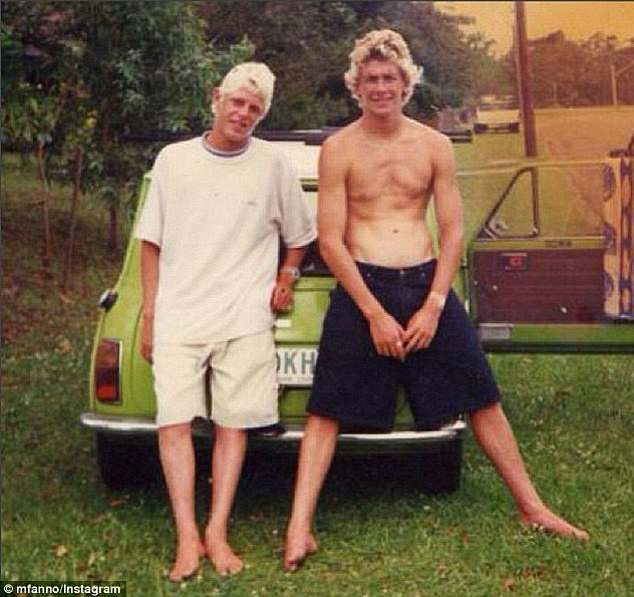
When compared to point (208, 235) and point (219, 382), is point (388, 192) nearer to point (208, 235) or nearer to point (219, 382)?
point (208, 235)

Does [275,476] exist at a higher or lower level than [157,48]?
lower

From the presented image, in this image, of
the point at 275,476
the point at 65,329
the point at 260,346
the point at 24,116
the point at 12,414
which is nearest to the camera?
the point at 260,346

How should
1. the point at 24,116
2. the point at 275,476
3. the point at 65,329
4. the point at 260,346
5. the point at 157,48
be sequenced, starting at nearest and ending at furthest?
the point at 260,346 < the point at 275,476 < the point at 24,116 < the point at 157,48 < the point at 65,329

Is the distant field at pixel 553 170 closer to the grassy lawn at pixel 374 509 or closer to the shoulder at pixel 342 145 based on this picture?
the grassy lawn at pixel 374 509

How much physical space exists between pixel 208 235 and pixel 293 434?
2.40ft

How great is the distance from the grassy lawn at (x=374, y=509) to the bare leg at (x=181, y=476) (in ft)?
0.33

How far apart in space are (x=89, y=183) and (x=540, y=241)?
111 inches

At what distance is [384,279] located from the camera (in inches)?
153

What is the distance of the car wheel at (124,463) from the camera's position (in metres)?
4.31

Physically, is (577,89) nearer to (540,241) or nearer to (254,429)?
(540,241)

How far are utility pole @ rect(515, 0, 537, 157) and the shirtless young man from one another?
3.66 feet

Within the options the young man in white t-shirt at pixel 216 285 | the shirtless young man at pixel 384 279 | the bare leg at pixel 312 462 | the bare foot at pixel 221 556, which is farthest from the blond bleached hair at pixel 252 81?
the bare foot at pixel 221 556

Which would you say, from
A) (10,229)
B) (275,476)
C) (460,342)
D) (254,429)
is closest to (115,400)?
(254,429)

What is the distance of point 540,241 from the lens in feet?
17.1
